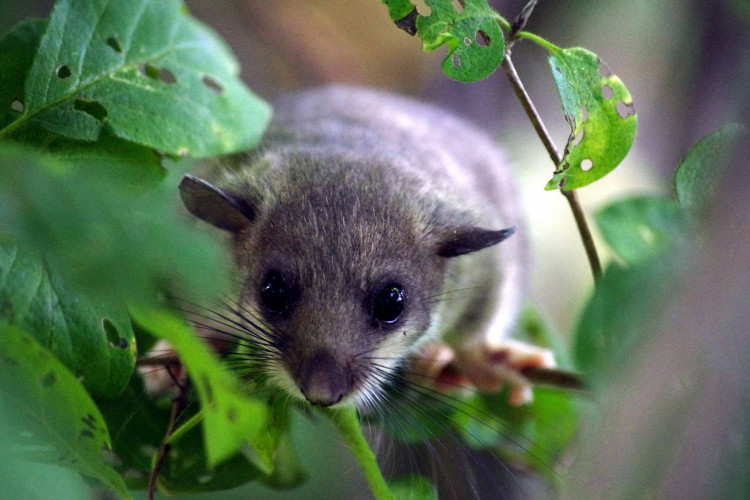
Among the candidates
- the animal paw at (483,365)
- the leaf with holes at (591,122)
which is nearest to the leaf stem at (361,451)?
the leaf with holes at (591,122)

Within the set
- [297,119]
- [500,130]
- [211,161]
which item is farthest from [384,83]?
[211,161]

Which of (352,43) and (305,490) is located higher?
(352,43)

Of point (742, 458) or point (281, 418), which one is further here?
point (281, 418)

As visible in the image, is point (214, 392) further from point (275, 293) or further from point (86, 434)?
point (275, 293)

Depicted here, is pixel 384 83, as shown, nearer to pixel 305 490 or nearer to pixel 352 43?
pixel 352 43

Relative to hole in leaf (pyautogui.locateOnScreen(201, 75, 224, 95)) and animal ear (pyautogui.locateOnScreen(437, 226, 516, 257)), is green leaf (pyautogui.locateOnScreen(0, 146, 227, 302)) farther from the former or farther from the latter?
animal ear (pyautogui.locateOnScreen(437, 226, 516, 257))

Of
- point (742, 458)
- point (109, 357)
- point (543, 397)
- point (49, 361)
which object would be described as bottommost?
point (543, 397)

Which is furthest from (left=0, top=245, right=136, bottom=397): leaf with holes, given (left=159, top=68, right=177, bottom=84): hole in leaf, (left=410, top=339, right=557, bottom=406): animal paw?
(left=410, top=339, right=557, bottom=406): animal paw
